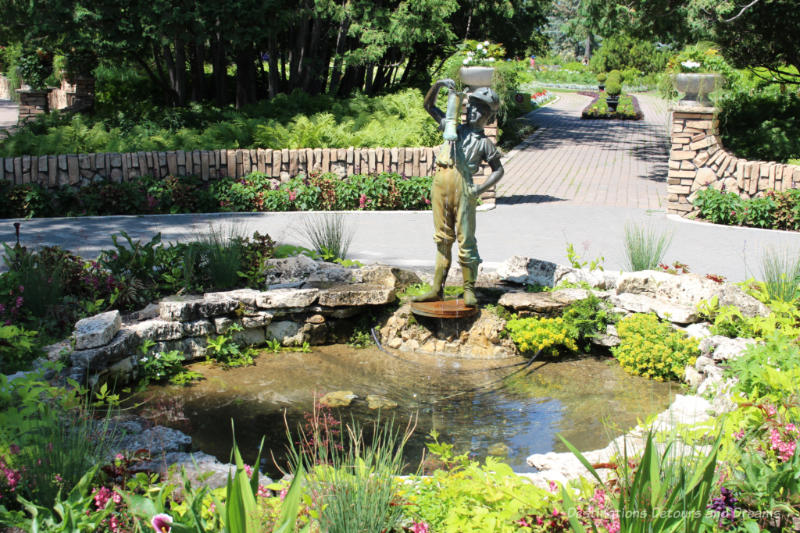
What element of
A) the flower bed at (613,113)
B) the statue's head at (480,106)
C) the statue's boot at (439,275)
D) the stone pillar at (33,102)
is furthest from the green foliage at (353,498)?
the flower bed at (613,113)

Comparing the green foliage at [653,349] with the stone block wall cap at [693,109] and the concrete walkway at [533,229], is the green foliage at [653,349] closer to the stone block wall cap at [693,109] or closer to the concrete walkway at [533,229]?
the concrete walkway at [533,229]

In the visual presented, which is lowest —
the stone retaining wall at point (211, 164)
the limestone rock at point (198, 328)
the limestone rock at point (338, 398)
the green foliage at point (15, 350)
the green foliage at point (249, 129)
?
the limestone rock at point (338, 398)

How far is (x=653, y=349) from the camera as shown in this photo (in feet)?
20.6

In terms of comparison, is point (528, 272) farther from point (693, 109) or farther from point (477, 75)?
point (693, 109)

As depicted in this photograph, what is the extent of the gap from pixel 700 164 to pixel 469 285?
670 cm

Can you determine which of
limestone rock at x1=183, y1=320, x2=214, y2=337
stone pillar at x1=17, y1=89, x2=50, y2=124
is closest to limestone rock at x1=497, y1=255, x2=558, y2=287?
limestone rock at x1=183, y1=320, x2=214, y2=337

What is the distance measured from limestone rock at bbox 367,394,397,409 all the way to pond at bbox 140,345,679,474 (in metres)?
0.07

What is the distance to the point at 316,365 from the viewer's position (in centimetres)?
673

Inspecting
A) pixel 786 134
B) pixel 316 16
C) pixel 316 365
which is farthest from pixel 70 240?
pixel 786 134

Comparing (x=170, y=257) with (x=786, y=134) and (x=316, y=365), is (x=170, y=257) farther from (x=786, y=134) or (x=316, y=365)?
(x=786, y=134)

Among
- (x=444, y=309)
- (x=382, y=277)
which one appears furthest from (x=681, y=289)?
(x=382, y=277)

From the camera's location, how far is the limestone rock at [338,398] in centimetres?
581

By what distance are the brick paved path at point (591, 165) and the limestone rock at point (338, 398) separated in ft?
26.0

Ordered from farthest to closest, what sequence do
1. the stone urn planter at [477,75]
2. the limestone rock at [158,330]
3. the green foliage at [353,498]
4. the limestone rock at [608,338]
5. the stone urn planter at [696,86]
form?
the stone urn planter at [696,86] → the stone urn planter at [477,75] → the limestone rock at [608,338] → the limestone rock at [158,330] → the green foliage at [353,498]
